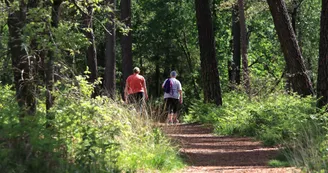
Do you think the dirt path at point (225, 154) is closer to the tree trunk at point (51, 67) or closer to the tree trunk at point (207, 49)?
Result: the tree trunk at point (51, 67)

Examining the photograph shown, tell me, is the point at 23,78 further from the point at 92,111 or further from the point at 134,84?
the point at 134,84

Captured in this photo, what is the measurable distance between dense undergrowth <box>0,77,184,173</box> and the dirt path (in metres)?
0.71

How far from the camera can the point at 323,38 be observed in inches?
501

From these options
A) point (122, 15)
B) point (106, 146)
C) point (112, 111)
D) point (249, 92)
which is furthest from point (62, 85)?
point (122, 15)

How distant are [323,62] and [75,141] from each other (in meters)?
6.48

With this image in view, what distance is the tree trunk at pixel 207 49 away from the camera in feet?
72.1

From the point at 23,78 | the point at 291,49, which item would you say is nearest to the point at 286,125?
the point at 291,49

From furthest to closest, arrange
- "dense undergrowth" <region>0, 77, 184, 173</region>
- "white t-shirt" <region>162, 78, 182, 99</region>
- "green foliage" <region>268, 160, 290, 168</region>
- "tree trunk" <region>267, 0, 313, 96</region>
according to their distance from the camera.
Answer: "white t-shirt" <region>162, 78, 182, 99</region>
"tree trunk" <region>267, 0, 313, 96</region>
"green foliage" <region>268, 160, 290, 168</region>
"dense undergrowth" <region>0, 77, 184, 173</region>

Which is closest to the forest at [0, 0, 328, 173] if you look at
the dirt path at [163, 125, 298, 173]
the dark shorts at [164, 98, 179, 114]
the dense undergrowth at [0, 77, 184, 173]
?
the dense undergrowth at [0, 77, 184, 173]

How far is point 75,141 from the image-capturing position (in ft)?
27.1

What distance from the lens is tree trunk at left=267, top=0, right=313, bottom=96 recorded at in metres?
17.2

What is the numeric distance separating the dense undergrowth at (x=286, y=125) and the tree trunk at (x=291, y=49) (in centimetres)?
90

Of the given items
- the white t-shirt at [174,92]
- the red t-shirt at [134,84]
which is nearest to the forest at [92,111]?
the white t-shirt at [174,92]

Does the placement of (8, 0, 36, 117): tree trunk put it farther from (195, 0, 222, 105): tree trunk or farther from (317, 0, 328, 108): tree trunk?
(195, 0, 222, 105): tree trunk
